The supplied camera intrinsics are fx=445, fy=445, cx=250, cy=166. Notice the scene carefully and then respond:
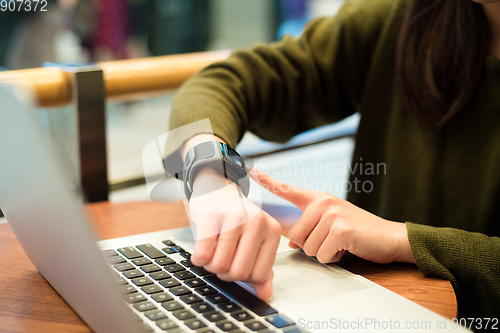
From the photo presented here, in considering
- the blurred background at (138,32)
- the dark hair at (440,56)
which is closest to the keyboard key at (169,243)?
the dark hair at (440,56)

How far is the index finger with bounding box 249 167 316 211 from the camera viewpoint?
0.55 meters

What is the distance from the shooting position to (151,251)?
0.53 metres

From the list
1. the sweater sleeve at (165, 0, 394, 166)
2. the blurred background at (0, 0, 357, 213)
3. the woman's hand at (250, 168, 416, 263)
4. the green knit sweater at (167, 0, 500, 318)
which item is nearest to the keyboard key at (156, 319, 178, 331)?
the woman's hand at (250, 168, 416, 263)

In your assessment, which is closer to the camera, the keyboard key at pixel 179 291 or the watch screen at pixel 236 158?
the keyboard key at pixel 179 291

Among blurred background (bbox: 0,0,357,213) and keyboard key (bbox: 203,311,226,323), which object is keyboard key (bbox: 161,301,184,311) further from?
blurred background (bbox: 0,0,357,213)

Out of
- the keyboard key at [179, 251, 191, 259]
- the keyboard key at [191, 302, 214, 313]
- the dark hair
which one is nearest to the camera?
the keyboard key at [191, 302, 214, 313]

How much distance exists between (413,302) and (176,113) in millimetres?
491

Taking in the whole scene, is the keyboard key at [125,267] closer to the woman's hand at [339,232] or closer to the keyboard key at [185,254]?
the keyboard key at [185,254]

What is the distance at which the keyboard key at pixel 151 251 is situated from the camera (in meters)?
0.52

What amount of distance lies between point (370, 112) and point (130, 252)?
62 centimetres

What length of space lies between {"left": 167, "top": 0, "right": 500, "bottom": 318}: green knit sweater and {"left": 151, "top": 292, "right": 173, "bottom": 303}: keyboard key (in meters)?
0.28

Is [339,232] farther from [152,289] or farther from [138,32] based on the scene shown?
[138,32]

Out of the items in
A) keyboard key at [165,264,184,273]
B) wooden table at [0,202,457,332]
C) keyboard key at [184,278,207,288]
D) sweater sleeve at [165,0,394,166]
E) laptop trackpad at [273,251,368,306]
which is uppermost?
sweater sleeve at [165,0,394,166]

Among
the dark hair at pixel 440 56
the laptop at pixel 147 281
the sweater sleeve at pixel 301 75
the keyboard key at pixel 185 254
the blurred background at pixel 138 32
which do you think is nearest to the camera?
the laptop at pixel 147 281
